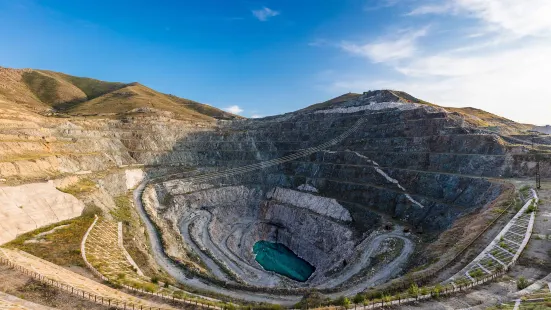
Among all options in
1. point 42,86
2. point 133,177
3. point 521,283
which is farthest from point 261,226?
point 42,86

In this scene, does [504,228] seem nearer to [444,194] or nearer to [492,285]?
[492,285]

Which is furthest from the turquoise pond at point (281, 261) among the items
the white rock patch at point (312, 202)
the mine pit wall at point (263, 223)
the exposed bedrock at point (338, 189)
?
the white rock patch at point (312, 202)

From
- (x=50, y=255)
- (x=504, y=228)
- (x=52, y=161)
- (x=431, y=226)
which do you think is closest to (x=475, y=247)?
(x=504, y=228)

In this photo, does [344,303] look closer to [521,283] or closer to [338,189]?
[521,283]

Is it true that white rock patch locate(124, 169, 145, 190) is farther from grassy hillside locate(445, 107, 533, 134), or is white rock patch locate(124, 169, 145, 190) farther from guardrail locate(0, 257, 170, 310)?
grassy hillside locate(445, 107, 533, 134)

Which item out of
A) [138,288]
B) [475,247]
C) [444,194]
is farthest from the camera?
[444,194]

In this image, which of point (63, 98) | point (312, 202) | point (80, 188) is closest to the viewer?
point (80, 188)

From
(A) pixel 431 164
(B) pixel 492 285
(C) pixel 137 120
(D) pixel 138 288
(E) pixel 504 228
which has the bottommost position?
(D) pixel 138 288

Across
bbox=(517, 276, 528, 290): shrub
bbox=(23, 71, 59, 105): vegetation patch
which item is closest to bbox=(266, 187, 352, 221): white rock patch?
bbox=(517, 276, 528, 290): shrub
